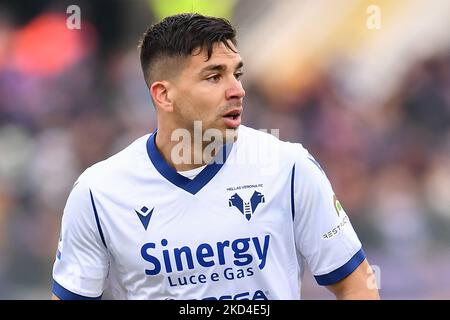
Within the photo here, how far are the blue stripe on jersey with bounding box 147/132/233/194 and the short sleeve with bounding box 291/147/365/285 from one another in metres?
0.39

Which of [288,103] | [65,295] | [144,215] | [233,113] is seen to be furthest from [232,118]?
[288,103]

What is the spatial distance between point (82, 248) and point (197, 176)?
25.4 inches

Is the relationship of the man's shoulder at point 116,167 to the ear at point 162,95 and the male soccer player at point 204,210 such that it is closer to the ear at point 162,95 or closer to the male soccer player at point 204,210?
the male soccer player at point 204,210

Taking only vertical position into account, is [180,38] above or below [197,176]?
above

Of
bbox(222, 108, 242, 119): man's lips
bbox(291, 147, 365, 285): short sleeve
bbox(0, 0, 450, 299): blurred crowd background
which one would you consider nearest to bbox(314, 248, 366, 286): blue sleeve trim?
bbox(291, 147, 365, 285): short sleeve

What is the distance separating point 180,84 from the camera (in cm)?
382

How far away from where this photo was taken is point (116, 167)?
386 centimetres

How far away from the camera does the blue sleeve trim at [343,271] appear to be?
11.7 ft

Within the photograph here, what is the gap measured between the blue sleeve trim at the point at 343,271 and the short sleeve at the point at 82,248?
1056 mm

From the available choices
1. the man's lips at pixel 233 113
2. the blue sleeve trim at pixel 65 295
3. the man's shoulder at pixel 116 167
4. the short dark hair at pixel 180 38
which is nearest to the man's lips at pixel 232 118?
the man's lips at pixel 233 113

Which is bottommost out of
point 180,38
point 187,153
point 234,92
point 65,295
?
point 65,295

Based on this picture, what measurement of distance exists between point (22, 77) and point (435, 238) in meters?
4.66

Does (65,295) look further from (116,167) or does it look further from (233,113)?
(233,113)
